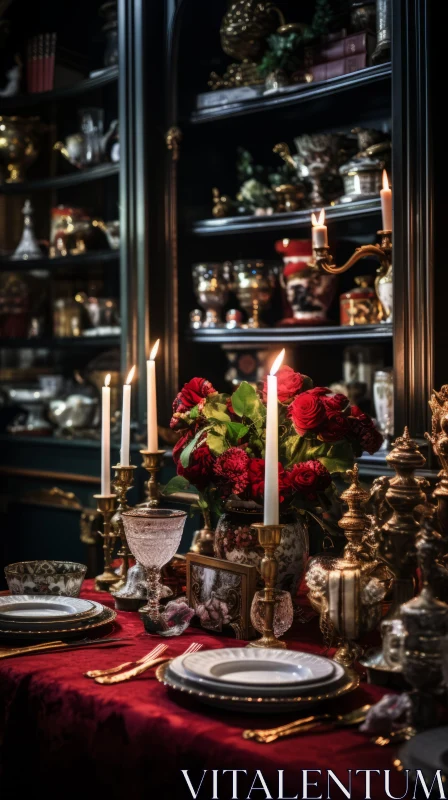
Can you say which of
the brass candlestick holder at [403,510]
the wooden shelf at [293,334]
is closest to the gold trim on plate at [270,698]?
the brass candlestick holder at [403,510]

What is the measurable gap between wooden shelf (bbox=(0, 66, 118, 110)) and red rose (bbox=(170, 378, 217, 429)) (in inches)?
79.2

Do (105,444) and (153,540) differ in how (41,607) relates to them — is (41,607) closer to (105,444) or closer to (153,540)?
(153,540)

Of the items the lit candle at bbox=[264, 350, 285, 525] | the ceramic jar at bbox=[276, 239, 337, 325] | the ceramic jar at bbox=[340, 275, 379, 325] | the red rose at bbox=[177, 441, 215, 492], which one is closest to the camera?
the lit candle at bbox=[264, 350, 285, 525]

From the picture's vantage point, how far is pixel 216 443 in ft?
4.77

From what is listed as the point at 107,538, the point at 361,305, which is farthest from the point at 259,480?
the point at 361,305

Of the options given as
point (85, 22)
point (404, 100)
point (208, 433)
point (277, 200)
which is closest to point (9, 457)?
point (277, 200)

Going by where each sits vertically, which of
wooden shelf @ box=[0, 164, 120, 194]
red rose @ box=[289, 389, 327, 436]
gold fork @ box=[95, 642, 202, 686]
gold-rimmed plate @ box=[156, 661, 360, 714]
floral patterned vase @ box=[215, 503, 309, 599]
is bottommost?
gold fork @ box=[95, 642, 202, 686]

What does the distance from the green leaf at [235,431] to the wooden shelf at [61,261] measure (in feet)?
6.31

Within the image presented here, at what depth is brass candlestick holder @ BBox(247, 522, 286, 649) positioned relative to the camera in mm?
1189

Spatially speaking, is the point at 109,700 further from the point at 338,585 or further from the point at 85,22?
the point at 85,22

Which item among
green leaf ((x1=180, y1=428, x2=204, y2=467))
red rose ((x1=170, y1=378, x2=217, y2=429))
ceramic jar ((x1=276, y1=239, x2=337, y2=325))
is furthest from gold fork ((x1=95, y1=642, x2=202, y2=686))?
ceramic jar ((x1=276, y1=239, x2=337, y2=325))

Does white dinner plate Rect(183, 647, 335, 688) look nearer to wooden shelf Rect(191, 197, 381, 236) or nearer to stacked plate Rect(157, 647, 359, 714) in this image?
stacked plate Rect(157, 647, 359, 714)

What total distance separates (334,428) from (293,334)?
145 centimetres

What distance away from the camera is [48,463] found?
134 inches
